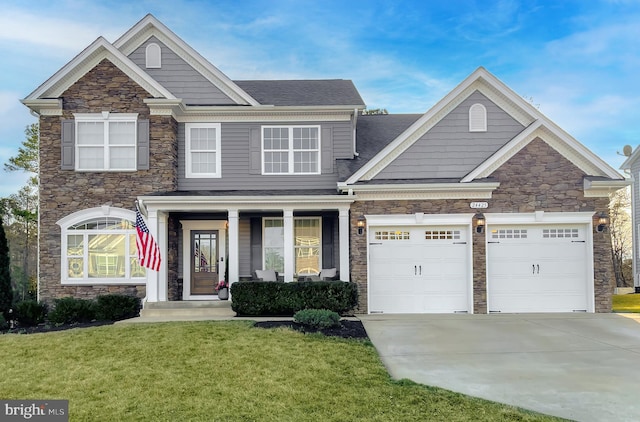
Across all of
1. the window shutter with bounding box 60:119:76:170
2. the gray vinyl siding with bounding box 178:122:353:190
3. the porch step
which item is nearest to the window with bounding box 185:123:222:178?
the gray vinyl siding with bounding box 178:122:353:190

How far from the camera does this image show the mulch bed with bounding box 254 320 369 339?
31.1ft

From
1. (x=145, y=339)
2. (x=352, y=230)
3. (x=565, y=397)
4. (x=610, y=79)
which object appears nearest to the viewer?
(x=565, y=397)

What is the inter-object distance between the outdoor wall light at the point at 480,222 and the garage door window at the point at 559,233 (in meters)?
1.79

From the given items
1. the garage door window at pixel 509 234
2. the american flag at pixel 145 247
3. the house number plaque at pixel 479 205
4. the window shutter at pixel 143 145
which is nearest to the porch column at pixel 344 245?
the house number plaque at pixel 479 205

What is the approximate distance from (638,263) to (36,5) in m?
27.3

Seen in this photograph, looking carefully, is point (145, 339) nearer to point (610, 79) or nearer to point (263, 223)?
point (263, 223)

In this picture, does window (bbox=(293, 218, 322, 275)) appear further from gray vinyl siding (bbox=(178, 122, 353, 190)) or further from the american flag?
the american flag

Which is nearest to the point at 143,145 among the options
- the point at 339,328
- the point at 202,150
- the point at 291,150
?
the point at 202,150

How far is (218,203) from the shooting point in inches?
518

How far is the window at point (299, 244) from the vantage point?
577 inches

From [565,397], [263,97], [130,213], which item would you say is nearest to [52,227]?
[130,213]

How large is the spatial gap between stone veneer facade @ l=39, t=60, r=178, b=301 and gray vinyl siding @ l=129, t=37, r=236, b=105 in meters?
1.28

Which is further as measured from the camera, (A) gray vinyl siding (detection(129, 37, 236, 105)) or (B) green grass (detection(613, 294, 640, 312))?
(A) gray vinyl siding (detection(129, 37, 236, 105))

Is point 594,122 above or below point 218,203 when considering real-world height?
above
